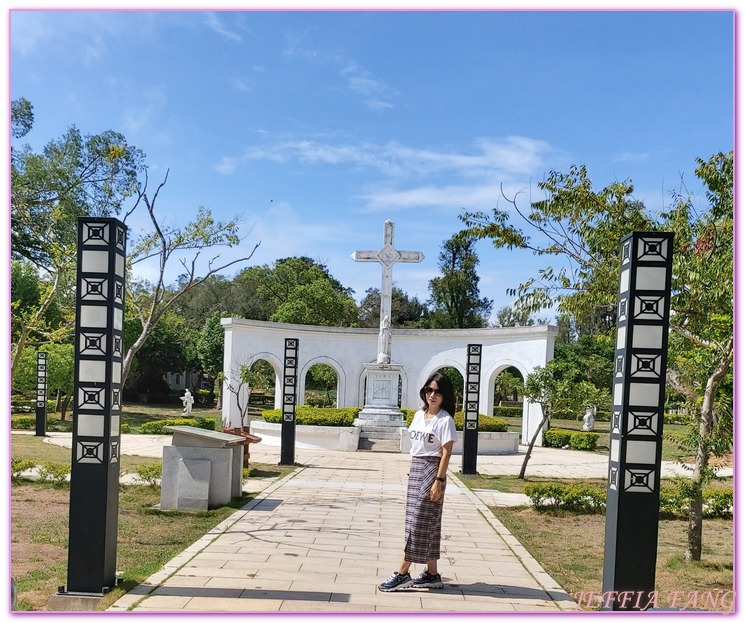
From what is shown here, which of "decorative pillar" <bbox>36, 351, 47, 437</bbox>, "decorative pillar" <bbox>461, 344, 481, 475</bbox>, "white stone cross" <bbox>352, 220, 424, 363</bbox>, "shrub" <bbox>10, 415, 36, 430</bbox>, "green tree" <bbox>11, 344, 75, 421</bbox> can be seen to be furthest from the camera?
"green tree" <bbox>11, 344, 75, 421</bbox>

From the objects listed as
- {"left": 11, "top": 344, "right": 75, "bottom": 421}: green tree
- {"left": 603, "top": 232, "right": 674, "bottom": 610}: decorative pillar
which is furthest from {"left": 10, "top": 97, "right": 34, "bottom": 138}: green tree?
{"left": 603, "top": 232, "right": 674, "bottom": 610}: decorative pillar

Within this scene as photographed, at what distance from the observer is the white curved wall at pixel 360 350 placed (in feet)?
76.8

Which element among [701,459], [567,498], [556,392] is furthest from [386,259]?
[701,459]

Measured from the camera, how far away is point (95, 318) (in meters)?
4.64

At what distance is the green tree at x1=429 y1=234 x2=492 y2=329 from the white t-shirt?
31.6m

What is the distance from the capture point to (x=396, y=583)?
15.6 ft

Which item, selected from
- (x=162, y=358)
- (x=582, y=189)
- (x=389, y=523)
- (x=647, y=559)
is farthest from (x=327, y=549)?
(x=162, y=358)

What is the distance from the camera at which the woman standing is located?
477 cm

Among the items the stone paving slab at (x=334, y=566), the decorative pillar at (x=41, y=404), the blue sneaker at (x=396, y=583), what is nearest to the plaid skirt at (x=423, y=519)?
the blue sneaker at (x=396, y=583)

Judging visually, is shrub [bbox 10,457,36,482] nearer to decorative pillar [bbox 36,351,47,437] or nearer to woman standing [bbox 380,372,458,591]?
woman standing [bbox 380,372,458,591]

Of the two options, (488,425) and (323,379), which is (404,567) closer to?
(488,425)

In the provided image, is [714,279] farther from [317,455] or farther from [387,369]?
[387,369]

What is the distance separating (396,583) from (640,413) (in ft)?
6.70

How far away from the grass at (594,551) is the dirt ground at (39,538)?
12.6ft
